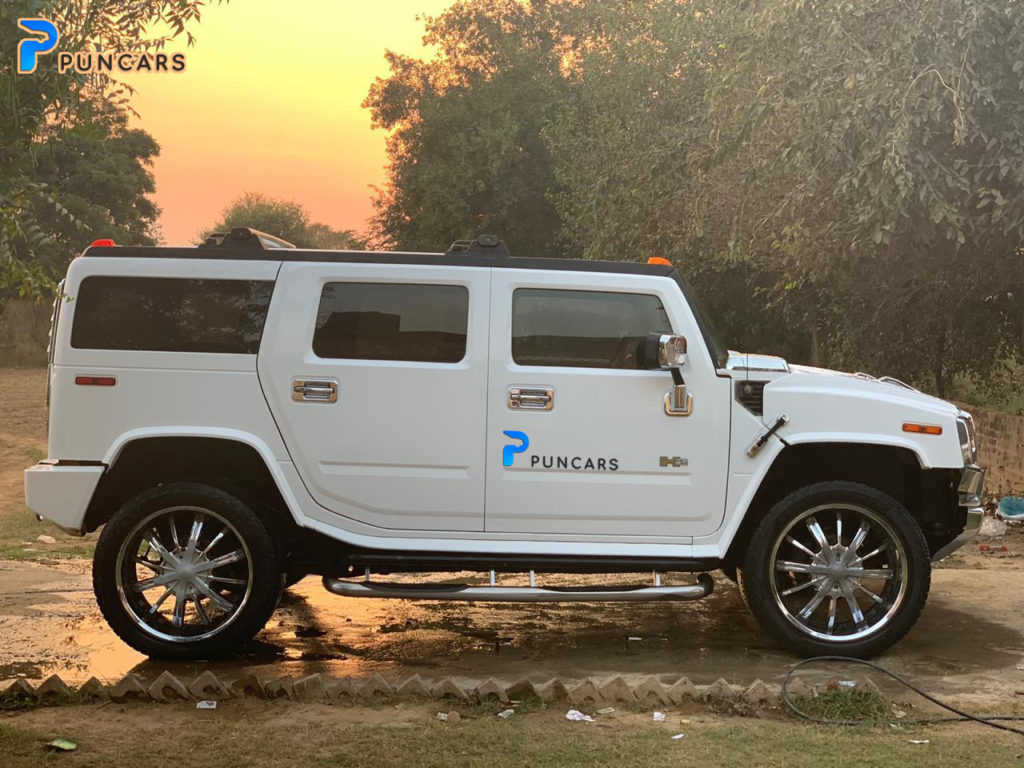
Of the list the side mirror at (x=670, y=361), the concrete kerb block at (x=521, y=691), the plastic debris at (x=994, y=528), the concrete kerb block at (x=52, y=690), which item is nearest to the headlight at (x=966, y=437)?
the side mirror at (x=670, y=361)

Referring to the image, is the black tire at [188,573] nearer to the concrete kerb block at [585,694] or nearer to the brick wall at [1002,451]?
the concrete kerb block at [585,694]

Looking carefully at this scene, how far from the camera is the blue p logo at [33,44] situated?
6305 millimetres

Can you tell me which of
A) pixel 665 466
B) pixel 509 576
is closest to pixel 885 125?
pixel 509 576

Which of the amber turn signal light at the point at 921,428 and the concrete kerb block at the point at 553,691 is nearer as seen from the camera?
the concrete kerb block at the point at 553,691

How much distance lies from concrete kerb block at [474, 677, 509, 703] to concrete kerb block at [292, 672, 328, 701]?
749 millimetres

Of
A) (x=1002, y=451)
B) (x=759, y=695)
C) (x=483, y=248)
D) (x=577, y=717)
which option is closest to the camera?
(x=577, y=717)

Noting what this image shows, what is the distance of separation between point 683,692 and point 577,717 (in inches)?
23.8

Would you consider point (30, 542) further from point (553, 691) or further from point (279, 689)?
point (553, 691)

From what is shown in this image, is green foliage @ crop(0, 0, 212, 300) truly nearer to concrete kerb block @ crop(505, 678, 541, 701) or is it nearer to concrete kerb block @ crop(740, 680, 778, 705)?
concrete kerb block @ crop(505, 678, 541, 701)

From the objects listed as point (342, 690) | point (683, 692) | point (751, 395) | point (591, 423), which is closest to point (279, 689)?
point (342, 690)

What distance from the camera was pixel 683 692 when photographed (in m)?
5.98

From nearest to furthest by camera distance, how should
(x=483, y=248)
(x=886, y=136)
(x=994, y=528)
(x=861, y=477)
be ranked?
1. (x=483, y=248)
2. (x=861, y=477)
3. (x=886, y=136)
4. (x=994, y=528)

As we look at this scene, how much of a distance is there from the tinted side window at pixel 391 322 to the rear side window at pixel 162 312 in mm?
Answer: 377

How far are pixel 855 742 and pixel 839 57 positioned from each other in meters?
9.10
